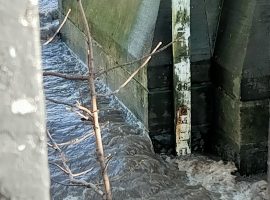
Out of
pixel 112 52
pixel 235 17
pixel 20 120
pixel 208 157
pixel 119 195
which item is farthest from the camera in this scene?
pixel 112 52

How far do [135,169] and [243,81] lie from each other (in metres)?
1.44

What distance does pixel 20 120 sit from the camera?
3.03ft

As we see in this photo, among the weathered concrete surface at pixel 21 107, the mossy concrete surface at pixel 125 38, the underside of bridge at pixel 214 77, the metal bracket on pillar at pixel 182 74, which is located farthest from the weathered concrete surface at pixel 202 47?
the weathered concrete surface at pixel 21 107

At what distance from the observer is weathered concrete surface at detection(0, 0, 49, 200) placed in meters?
0.91

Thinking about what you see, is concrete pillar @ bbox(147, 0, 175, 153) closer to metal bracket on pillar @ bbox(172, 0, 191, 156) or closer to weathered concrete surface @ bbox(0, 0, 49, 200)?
metal bracket on pillar @ bbox(172, 0, 191, 156)

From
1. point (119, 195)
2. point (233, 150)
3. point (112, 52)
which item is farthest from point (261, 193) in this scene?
point (112, 52)

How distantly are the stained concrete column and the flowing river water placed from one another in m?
0.27

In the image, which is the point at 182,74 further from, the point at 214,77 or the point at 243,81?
the point at 243,81

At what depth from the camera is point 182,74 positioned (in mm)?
6496

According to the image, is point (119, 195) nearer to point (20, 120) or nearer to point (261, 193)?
point (261, 193)

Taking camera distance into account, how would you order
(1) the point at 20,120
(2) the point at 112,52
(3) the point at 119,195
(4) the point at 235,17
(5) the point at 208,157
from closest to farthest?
(1) the point at 20,120, (3) the point at 119,195, (4) the point at 235,17, (5) the point at 208,157, (2) the point at 112,52

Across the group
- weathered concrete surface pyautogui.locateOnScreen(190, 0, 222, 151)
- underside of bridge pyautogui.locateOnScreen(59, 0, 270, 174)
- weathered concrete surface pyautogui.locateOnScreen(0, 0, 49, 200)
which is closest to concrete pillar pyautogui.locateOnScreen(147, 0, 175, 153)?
underside of bridge pyautogui.locateOnScreen(59, 0, 270, 174)

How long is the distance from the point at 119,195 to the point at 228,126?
145cm

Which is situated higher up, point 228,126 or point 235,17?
point 235,17
